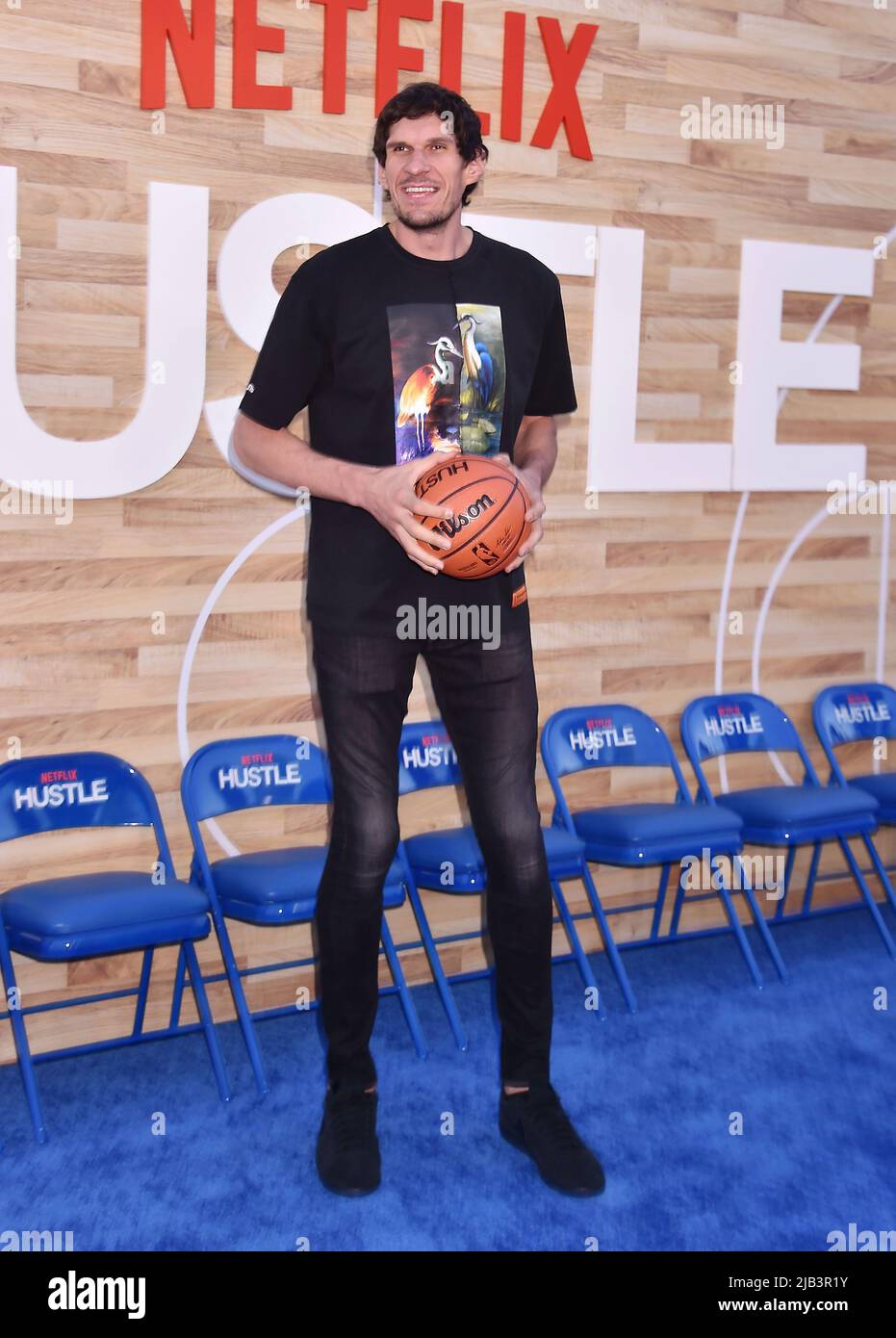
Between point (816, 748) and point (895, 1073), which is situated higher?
point (816, 748)

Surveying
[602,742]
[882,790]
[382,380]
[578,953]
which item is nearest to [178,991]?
[578,953]

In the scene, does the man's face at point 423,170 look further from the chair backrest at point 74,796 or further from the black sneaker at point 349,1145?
the black sneaker at point 349,1145

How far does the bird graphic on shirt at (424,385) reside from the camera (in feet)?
9.05

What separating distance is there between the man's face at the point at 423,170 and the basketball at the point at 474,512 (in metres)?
0.51

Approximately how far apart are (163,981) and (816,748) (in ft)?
8.29

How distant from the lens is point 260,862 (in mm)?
3693

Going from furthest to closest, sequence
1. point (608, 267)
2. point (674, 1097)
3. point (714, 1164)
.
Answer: point (608, 267) < point (674, 1097) < point (714, 1164)

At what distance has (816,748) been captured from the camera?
5.11 metres

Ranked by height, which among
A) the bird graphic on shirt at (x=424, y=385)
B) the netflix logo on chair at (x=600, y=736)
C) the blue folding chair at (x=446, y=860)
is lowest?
the blue folding chair at (x=446, y=860)

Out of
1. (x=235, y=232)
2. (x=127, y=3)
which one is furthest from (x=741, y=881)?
(x=127, y=3)

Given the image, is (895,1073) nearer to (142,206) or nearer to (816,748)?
(816,748)

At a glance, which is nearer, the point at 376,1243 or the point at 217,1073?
the point at 376,1243

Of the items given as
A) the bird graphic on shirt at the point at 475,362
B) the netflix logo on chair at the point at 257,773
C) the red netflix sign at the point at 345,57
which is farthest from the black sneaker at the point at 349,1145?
the red netflix sign at the point at 345,57

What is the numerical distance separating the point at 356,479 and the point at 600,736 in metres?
1.99
